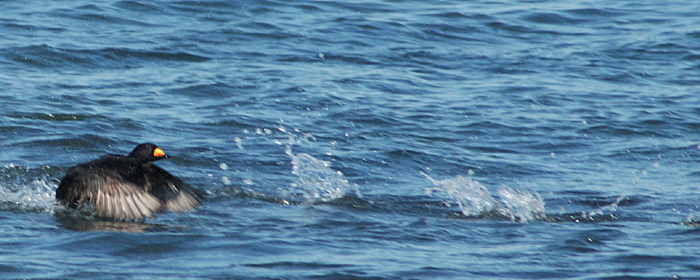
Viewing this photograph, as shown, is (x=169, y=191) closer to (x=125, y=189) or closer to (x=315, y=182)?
(x=125, y=189)

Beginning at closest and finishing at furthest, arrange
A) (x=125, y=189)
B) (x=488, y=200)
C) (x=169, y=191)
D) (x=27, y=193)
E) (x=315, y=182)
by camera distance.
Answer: (x=125, y=189)
(x=169, y=191)
(x=27, y=193)
(x=488, y=200)
(x=315, y=182)

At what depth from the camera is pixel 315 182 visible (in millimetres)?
7594

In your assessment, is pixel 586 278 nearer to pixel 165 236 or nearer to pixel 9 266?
pixel 165 236

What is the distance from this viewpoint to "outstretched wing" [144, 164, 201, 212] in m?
6.59

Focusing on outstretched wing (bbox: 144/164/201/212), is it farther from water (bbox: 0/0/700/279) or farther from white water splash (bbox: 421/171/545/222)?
white water splash (bbox: 421/171/545/222)

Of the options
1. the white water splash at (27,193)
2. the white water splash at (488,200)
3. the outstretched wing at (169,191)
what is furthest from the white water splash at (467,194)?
the white water splash at (27,193)

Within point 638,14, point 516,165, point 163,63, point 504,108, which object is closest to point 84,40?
point 163,63

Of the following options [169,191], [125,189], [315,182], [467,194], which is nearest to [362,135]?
[315,182]

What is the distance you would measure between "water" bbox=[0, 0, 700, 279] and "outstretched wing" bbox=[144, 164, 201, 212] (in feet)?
0.32

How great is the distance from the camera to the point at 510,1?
1605 cm

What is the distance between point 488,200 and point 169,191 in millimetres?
2131

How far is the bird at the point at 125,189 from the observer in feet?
21.3

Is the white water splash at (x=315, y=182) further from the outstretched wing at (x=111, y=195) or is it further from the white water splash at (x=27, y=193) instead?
the white water splash at (x=27, y=193)

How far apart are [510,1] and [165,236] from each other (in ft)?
35.4
